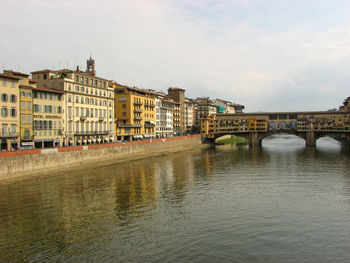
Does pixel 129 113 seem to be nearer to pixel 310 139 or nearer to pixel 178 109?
pixel 178 109

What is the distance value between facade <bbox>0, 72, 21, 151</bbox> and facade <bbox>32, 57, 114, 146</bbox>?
565 inches

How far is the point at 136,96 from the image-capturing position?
106938 mm

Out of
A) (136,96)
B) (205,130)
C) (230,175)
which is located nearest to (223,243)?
(230,175)

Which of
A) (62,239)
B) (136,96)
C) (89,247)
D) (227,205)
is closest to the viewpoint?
(89,247)

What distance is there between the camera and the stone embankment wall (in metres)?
50.5

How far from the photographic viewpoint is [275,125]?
474 ft

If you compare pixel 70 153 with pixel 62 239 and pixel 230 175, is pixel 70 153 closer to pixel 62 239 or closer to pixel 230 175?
pixel 230 175

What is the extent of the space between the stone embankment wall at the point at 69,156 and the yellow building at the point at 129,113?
28.8 feet

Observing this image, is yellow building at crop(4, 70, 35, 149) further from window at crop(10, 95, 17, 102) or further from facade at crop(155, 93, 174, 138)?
facade at crop(155, 93, 174, 138)

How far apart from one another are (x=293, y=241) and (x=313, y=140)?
106690mm

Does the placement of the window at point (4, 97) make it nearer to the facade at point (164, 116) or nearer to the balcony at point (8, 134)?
the balcony at point (8, 134)

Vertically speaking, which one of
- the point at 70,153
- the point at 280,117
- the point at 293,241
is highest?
the point at 280,117

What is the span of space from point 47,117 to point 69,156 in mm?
11231

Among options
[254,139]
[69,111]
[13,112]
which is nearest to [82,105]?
[69,111]
